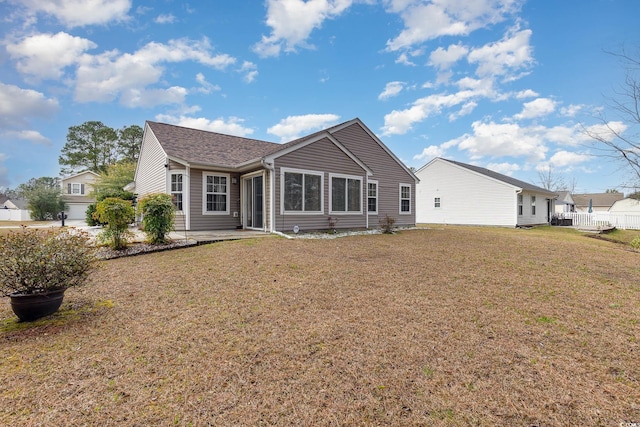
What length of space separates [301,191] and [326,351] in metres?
8.85

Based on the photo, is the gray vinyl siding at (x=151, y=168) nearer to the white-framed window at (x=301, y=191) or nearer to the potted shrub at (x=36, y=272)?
the white-framed window at (x=301, y=191)

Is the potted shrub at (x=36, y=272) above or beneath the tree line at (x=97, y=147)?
beneath

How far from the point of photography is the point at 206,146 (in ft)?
44.3

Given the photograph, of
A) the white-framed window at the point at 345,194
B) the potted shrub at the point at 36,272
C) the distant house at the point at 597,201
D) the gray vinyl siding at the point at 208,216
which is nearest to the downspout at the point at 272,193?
the gray vinyl siding at the point at 208,216

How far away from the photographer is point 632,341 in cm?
332

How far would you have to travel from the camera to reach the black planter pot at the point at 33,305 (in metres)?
3.53

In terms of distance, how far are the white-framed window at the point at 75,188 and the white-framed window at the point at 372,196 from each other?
1433 inches

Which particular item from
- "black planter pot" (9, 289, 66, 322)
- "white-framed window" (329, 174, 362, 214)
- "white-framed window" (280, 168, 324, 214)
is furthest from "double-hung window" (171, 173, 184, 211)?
"black planter pot" (9, 289, 66, 322)

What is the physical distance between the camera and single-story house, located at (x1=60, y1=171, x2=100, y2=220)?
3172 cm

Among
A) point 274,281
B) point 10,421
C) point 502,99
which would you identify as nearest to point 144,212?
point 274,281

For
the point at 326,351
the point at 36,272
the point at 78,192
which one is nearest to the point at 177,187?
the point at 36,272

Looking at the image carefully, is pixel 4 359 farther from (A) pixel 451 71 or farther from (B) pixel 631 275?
(A) pixel 451 71

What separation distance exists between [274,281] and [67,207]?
3665 cm

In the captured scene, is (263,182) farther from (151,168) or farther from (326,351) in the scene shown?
(326,351)
